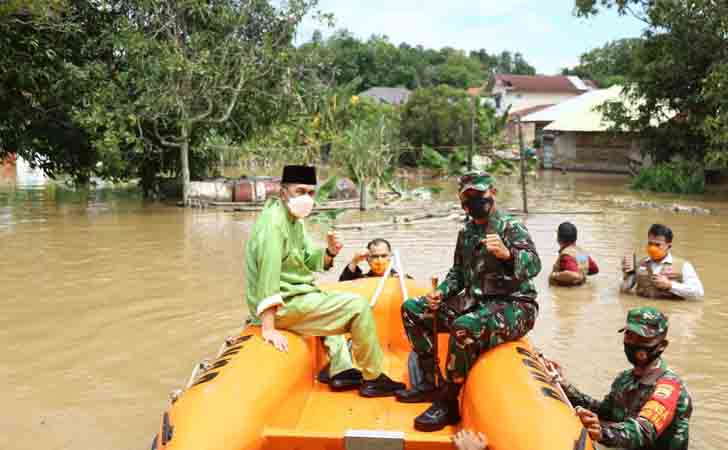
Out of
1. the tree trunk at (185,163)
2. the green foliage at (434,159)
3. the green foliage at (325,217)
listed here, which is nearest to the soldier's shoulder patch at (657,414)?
the green foliage at (325,217)

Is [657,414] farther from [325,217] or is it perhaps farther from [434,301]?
[325,217]

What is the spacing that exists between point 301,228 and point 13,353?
3437 mm

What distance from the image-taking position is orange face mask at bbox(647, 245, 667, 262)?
770cm

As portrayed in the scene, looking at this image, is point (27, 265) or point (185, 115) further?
point (185, 115)

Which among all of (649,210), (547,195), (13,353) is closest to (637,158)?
(547,195)

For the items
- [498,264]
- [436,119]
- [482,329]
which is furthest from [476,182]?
[436,119]

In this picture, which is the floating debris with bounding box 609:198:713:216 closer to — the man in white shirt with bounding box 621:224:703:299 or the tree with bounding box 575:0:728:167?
the tree with bounding box 575:0:728:167

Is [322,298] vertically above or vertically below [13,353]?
above

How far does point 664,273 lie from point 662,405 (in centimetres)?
437

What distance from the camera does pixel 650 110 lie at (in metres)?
23.0

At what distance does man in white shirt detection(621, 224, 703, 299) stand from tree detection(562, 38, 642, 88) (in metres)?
16.0

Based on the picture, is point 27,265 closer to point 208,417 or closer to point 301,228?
point 301,228

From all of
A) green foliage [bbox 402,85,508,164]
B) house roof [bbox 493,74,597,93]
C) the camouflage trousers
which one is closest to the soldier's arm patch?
the camouflage trousers

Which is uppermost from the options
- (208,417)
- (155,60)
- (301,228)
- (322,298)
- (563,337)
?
(155,60)
